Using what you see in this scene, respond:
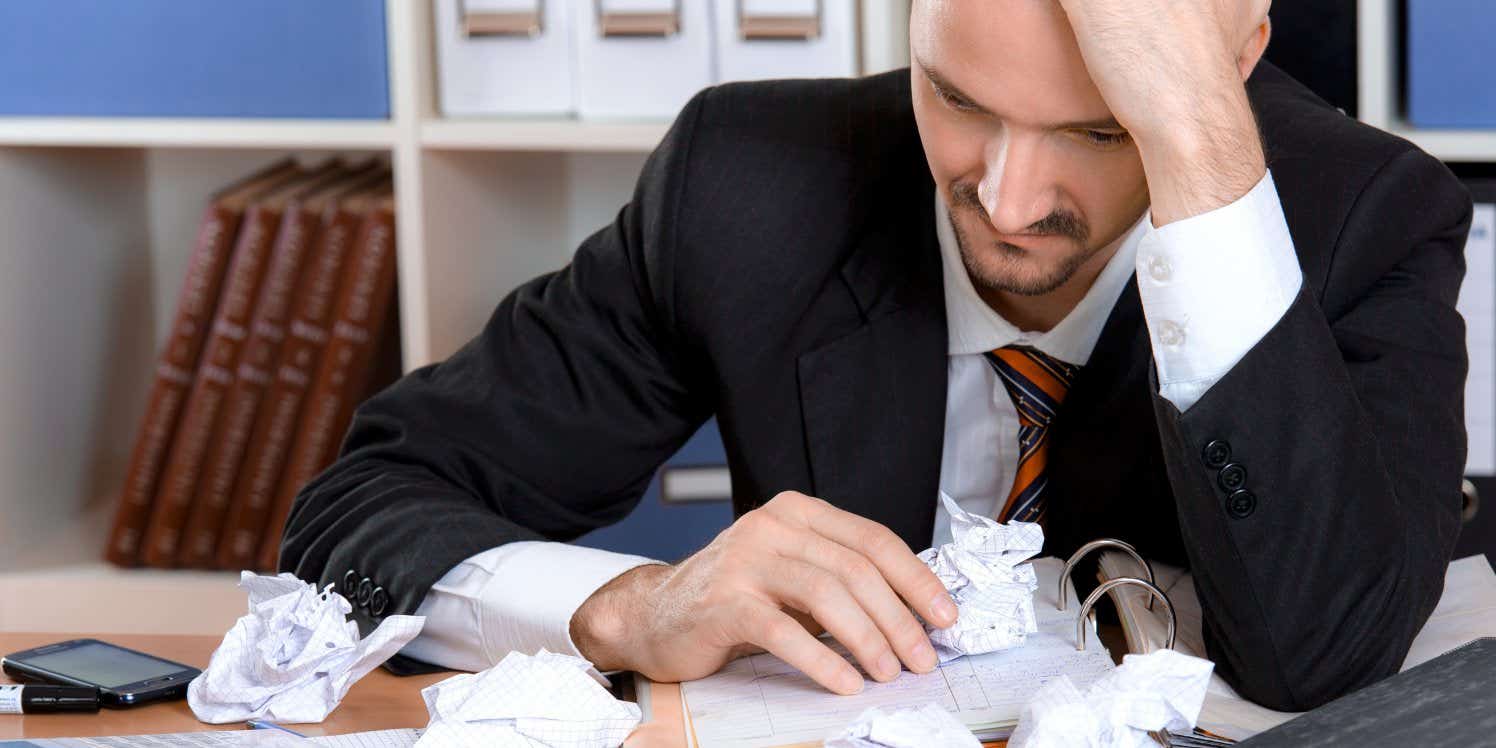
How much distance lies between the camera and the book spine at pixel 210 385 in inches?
74.2

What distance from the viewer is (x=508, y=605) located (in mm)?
986

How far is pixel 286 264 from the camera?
1872mm

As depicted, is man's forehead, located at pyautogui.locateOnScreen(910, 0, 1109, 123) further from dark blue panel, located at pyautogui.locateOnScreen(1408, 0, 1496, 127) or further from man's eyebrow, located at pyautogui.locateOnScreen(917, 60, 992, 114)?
dark blue panel, located at pyautogui.locateOnScreen(1408, 0, 1496, 127)

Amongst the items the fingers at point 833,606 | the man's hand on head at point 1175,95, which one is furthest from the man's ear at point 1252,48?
the fingers at point 833,606

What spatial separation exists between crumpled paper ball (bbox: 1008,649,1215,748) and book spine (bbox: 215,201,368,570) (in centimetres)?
133

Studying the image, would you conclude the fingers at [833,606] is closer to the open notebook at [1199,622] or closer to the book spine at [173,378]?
the open notebook at [1199,622]

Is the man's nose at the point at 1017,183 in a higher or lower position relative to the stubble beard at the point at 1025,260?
higher

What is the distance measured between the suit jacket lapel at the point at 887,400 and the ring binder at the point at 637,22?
1.92ft

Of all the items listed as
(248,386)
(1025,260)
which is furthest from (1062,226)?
(248,386)

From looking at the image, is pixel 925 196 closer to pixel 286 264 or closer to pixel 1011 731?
pixel 1011 731

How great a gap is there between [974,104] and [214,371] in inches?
48.5

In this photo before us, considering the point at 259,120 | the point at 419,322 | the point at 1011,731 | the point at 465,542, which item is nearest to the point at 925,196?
the point at 465,542

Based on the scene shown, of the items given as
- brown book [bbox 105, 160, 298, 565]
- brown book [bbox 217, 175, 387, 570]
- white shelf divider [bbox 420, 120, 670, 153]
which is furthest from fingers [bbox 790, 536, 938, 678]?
brown book [bbox 105, 160, 298, 565]

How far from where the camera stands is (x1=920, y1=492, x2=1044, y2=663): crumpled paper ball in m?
0.83
